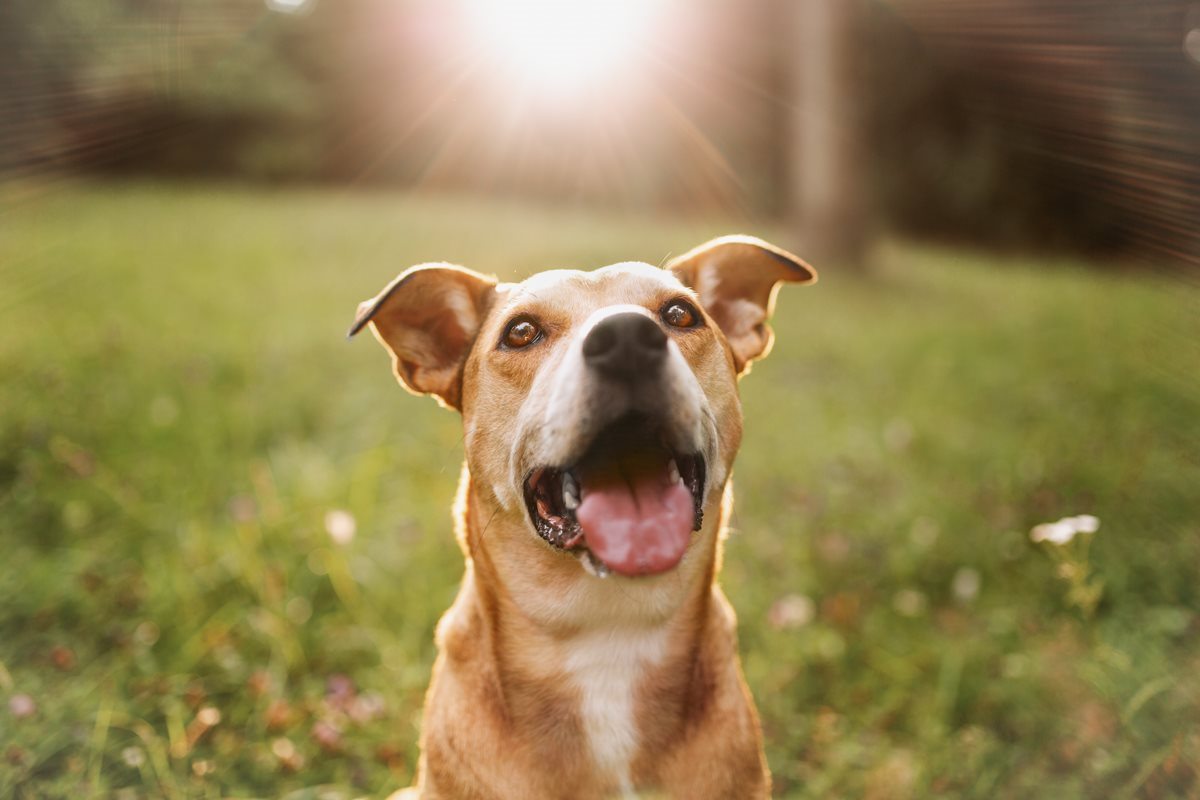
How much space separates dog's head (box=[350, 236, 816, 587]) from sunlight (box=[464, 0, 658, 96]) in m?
8.81

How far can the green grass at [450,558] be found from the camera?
405 centimetres

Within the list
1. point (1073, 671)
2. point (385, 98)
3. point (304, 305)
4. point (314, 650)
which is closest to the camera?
point (1073, 671)

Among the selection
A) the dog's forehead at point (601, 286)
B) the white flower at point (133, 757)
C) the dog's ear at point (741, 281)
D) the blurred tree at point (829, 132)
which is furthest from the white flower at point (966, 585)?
the blurred tree at point (829, 132)

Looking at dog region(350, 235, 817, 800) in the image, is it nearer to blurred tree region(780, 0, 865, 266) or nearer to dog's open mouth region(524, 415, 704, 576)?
dog's open mouth region(524, 415, 704, 576)

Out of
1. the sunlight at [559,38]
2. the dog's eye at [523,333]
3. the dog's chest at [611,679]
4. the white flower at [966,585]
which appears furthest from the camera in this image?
the sunlight at [559,38]

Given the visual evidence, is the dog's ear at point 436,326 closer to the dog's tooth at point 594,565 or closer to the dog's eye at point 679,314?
the dog's eye at point 679,314

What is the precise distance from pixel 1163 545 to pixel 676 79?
1750 centimetres

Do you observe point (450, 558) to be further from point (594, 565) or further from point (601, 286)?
point (594, 565)

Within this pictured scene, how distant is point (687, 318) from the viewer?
10.7ft

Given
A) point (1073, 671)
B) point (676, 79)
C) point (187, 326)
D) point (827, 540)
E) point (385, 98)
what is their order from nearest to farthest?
1. point (1073, 671)
2. point (827, 540)
3. point (187, 326)
4. point (676, 79)
5. point (385, 98)

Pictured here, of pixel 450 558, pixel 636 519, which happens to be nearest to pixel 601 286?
pixel 636 519

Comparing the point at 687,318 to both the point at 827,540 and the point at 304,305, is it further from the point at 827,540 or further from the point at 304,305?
the point at 304,305

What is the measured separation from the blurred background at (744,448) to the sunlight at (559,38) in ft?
0.44

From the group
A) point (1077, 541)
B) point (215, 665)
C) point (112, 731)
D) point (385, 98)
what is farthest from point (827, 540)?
point (385, 98)
